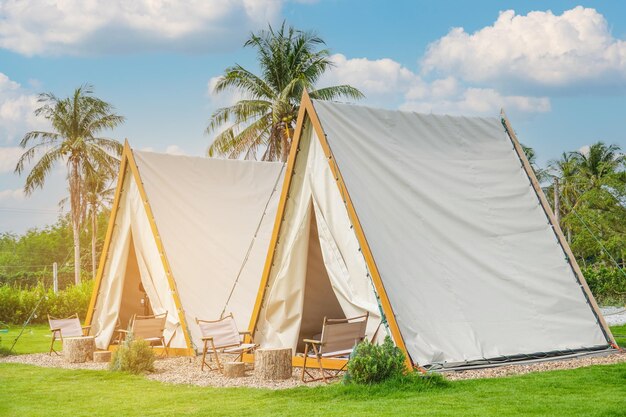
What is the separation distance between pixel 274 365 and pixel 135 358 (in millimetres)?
2272

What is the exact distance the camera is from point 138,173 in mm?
13328

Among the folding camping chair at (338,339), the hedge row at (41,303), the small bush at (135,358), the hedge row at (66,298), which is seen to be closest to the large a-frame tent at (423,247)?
the folding camping chair at (338,339)

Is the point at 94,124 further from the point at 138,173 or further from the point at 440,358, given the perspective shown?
the point at 440,358

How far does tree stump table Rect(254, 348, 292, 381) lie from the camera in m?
9.19

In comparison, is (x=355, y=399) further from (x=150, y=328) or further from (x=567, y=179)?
(x=567, y=179)

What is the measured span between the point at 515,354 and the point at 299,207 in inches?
127

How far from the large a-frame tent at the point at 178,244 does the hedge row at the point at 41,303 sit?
8.56 m

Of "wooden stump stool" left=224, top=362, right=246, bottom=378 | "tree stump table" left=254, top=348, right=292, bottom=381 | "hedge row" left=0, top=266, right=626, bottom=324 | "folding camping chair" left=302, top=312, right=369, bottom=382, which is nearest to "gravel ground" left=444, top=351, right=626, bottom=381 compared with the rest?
"folding camping chair" left=302, top=312, right=369, bottom=382

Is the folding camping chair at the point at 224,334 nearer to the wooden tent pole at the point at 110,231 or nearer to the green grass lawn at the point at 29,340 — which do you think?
the wooden tent pole at the point at 110,231

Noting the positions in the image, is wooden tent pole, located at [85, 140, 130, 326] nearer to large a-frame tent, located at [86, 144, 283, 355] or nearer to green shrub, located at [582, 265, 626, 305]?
large a-frame tent, located at [86, 144, 283, 355]

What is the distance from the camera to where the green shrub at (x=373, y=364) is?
25.7 feet

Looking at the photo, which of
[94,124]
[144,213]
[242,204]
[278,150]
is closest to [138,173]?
[144,213]

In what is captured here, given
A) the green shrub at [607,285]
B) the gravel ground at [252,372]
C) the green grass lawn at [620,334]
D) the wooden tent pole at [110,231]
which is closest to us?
the gravel ground at [252,372]

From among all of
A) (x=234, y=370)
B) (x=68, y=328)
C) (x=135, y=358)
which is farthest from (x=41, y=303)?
(x=234, y=370)
